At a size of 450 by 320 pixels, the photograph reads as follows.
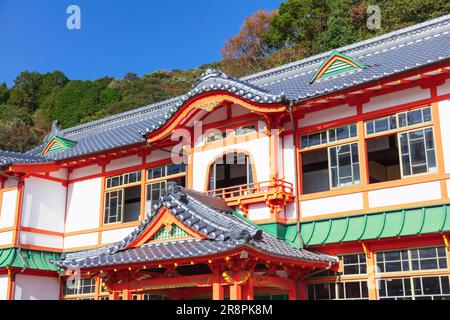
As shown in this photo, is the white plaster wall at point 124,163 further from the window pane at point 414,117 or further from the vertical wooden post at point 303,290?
the window pane at point 414,117

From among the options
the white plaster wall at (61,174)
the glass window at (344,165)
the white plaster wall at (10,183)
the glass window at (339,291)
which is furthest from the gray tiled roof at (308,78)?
the glass window at (339,291)

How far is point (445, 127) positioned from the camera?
1119 cm

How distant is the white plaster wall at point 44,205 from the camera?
650 inches

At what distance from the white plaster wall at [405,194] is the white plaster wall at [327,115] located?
199 centimetres

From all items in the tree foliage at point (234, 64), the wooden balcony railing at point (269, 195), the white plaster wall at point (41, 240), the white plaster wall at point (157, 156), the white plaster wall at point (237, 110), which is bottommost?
the white plaster wall at point (41, 240)

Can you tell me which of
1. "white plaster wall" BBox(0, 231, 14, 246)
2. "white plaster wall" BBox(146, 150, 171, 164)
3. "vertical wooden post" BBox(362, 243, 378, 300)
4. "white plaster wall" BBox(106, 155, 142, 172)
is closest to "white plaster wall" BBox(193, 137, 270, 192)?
"white plaster wall" BBox(146, 150, 171, 164)

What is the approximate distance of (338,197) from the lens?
12.2 metres

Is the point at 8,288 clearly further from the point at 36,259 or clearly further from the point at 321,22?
the point at 321,22

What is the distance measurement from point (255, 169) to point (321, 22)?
30.6 m

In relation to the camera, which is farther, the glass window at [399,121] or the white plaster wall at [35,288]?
the white plaster wall at [35,288]

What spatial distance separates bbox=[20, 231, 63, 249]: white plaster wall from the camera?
16.2 metres

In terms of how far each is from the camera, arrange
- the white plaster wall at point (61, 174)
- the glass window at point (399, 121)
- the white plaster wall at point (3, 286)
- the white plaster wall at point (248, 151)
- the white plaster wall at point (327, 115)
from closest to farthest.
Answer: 1. the glass window at point (399, 121)
2. the white plaster wall at point (327, 115)
3. the white plaster wall at point (248, 151)
4. the white plaster wall at point (3, 286)
5. the white plaster wall at point (61, 174)

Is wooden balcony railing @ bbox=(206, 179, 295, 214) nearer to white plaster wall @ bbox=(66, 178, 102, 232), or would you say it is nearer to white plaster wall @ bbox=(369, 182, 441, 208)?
white plaster wall @ bbox=(369, 182, 441, 208)
